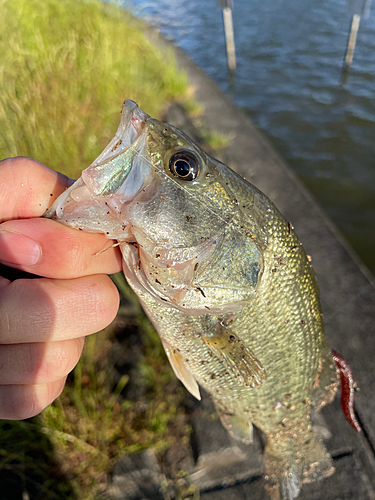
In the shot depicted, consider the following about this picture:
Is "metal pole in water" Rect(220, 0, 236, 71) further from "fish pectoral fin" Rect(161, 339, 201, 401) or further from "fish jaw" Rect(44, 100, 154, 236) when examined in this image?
"fish pectoral fin" Rect(161, 339, 201, 401)

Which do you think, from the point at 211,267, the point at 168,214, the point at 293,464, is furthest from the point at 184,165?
the point at 293,464

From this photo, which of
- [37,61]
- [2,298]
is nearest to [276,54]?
[37,61]

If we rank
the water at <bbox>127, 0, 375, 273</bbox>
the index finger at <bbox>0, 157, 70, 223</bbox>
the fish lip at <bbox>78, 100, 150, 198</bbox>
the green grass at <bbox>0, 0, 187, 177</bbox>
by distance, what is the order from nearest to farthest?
the fish lip at <bbox>78, 100, 150, 198</bbox> → the index finger at <bbox>0, 157, 70, 223</bbox> → the green grass at <bbox>0, 0, 187, 177</bbox> → the water at <bbox>127, 0, 375, 273</bbox>

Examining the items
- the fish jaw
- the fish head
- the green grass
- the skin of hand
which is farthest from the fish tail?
the green grass

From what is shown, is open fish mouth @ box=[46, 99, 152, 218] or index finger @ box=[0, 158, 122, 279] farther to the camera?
index finger @ box=[0, 158, 122, 279]

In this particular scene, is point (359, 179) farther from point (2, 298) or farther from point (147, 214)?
point (2, 298)

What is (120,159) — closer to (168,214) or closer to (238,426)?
(168,214)

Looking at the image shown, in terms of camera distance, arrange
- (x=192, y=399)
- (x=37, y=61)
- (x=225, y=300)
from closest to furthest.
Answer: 1. (x=225, y=300)
2. (x=192, y=399)
3. (x=37, y=61)
